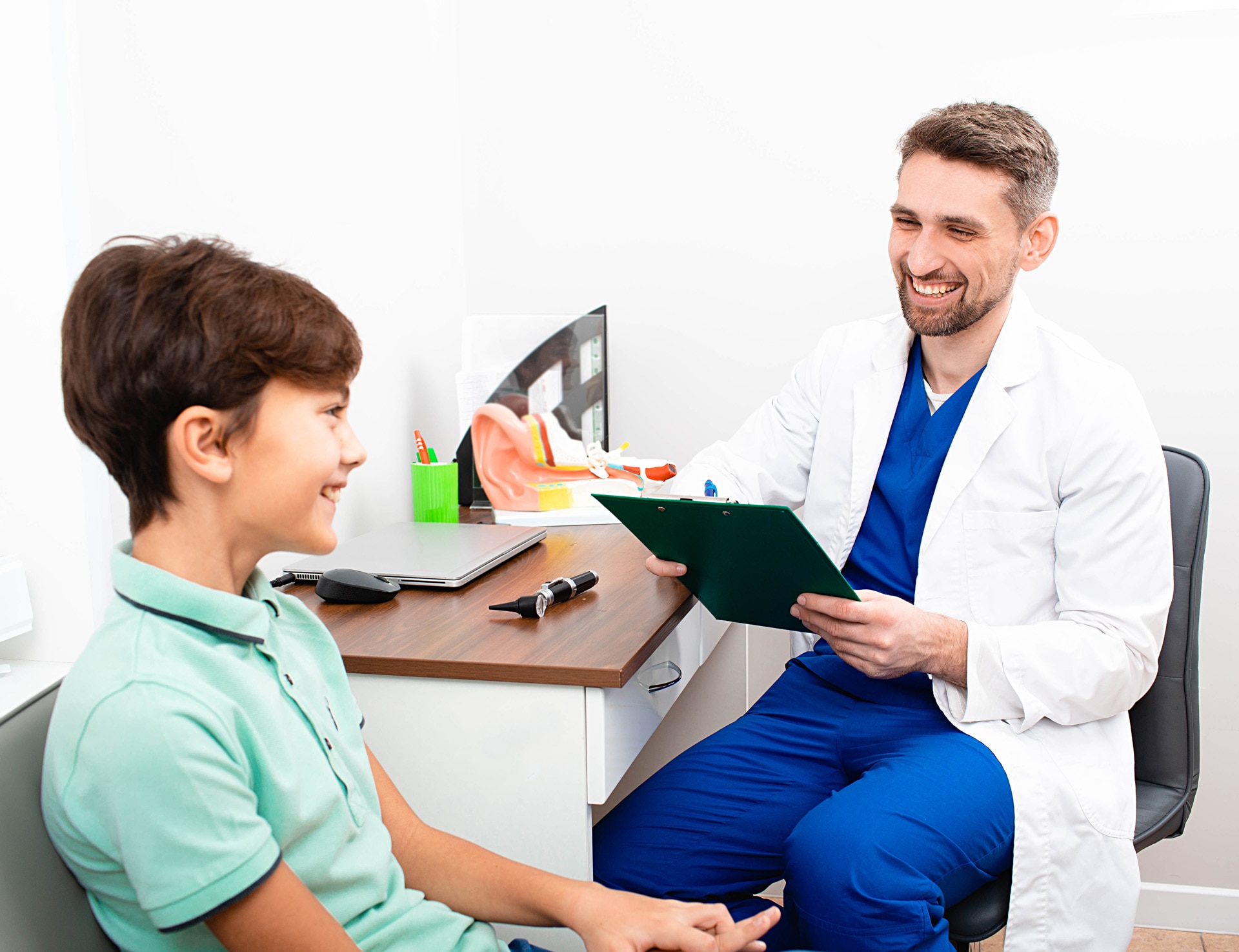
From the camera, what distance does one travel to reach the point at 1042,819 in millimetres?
1192

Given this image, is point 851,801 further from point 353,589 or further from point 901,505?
point 353,589

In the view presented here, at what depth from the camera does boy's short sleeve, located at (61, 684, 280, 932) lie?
25.0 inches

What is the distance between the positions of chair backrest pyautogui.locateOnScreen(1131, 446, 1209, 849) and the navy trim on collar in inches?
45.4

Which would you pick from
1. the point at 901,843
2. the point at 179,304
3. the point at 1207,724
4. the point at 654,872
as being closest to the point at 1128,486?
the point at 901,843

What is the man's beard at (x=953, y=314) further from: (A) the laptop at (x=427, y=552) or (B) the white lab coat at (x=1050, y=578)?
(A) the laptop at (x=427, y=552)

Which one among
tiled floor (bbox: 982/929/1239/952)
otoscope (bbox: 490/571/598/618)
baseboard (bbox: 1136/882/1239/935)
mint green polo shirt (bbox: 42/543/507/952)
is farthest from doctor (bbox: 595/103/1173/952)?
baseboard (bbox: 1136/882/1239/935)

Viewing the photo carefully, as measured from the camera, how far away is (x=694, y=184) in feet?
6.83

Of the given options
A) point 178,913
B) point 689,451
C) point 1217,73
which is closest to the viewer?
point 178,913

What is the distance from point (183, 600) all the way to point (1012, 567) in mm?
1076

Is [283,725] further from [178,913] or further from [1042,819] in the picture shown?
[1042,819]

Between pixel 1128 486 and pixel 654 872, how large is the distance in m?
0.78

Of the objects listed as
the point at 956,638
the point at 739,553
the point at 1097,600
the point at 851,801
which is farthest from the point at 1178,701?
the point at 739,553

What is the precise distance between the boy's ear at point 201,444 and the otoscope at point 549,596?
0.57 meters

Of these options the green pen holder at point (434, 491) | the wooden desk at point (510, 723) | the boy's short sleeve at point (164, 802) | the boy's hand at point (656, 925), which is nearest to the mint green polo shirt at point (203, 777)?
the boy's short sleeve at point (164, 802)
